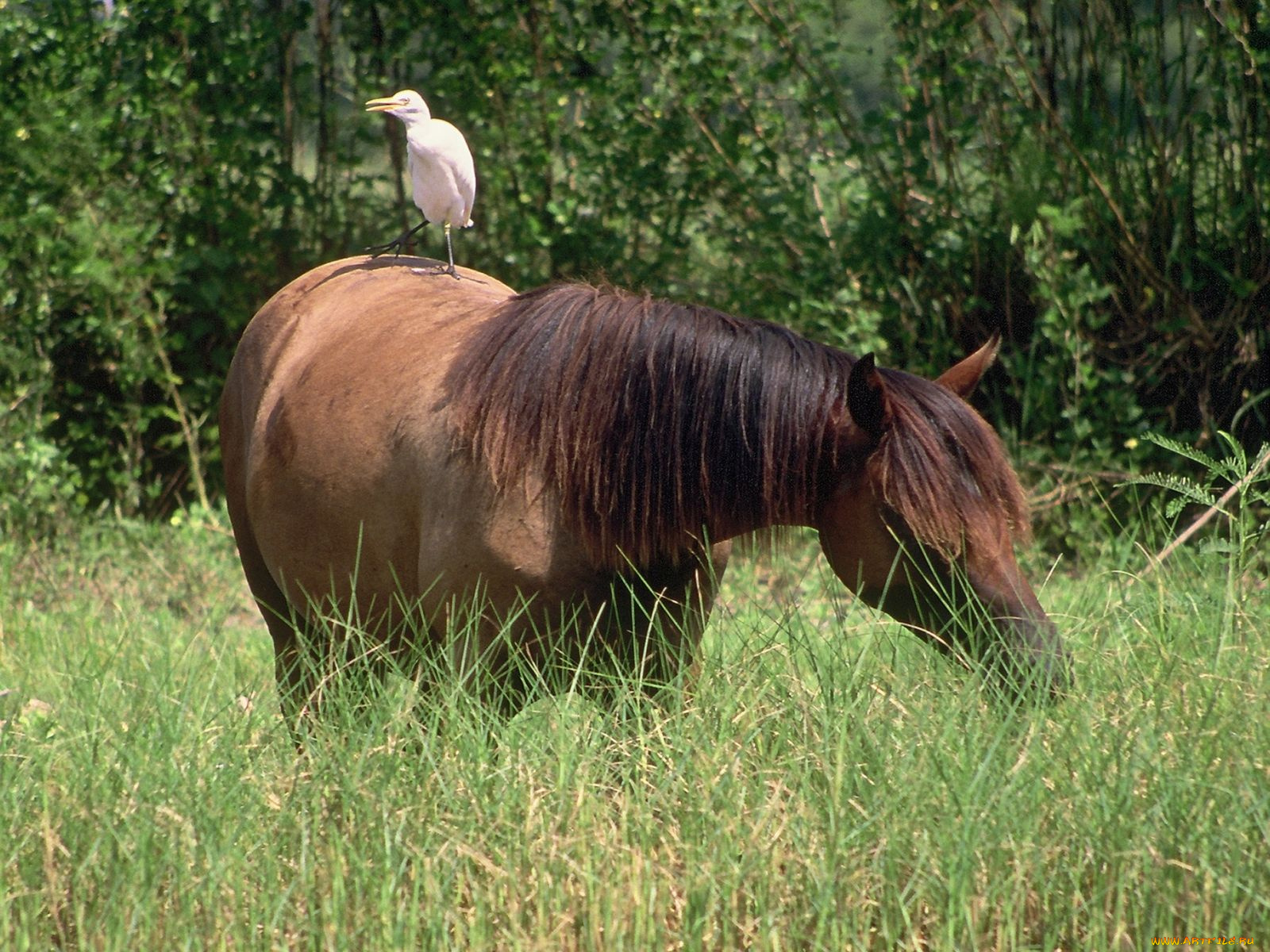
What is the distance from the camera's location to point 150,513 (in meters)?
7.35

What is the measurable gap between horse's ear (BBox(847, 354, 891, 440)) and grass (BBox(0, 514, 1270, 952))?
389 millimetres

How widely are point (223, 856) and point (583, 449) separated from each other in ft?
3.46

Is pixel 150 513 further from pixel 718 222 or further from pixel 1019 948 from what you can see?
pixel 1019 948

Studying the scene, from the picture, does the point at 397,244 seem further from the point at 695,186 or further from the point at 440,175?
the point at 695,186

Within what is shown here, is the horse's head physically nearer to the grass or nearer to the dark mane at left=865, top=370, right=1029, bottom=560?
the dark mane at left=865, top=370, right=1029, bottom=560

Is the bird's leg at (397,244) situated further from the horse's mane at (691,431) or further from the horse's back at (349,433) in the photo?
the horse's mane at (691,431)

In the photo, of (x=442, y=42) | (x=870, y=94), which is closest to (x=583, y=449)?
(x=442, y=42)

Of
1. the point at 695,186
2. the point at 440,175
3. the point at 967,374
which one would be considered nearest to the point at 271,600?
the point at 440,175

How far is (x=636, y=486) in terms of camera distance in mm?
2910

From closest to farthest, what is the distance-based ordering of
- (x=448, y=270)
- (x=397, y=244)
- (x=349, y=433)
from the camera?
(x=349, y=433) → (x=448, y=270) → (x=397, y=244)

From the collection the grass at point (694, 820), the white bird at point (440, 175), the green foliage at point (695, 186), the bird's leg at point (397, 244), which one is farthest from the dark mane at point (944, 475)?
the green foliage at point (695, 186)

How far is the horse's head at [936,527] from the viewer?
272 cm

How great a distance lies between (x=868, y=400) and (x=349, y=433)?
1.30 m

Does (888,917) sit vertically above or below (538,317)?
below
